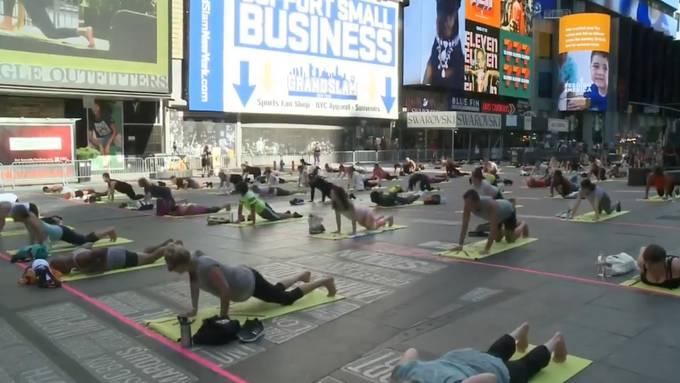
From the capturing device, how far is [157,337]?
660 centimetres

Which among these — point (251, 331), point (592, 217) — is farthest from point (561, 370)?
point (592, 217)

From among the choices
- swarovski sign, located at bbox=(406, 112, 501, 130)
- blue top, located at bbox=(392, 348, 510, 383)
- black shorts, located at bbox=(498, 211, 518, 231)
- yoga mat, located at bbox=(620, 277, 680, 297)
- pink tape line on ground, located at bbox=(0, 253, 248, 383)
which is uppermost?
swarovski sign, located at bbox=(406, 112, 501, 130)

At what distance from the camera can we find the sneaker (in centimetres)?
637

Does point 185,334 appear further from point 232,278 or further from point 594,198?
point 594,198

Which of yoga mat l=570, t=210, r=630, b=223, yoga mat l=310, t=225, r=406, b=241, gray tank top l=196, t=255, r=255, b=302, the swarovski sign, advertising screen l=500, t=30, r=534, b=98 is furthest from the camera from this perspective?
advertising screen l=500, t=30, r=534, b=98

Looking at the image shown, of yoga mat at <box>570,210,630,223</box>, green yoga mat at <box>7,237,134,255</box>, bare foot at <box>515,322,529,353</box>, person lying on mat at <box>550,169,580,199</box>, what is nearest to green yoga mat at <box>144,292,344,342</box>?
bare foot at <box>515,322,529,353</box>

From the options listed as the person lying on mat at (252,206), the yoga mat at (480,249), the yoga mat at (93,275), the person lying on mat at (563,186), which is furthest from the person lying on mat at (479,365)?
the person lying on mat at (563,186)

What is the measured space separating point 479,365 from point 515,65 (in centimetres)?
6585

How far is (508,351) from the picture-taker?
5.05 meters

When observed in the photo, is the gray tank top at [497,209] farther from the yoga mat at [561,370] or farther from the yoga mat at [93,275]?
the yoga mat at [93,275]

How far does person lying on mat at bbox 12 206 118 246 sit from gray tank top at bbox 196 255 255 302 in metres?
5.46

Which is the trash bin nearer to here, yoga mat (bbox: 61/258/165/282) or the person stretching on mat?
yoga mat (bbox: 61/258/165/282)

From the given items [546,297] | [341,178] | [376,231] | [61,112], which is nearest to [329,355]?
[546,297]

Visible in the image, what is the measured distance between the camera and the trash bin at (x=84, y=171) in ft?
90.4
